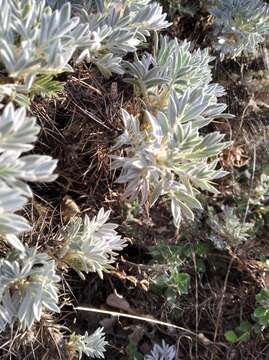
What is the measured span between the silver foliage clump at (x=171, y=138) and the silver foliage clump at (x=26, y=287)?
34 centimetres

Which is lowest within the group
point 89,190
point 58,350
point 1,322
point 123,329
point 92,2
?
point 123,329

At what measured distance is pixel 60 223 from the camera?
178 cm

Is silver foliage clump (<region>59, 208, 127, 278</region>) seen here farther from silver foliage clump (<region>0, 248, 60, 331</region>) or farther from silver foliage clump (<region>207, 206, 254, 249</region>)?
silver foliage clump (<region>207, 206, 254, 249</region>)

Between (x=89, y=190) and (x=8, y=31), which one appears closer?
(x=8, y=31)

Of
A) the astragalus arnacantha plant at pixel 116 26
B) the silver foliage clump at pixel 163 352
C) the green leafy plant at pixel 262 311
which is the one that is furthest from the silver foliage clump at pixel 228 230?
the astragalus arnacantha plant at pixel 116 26

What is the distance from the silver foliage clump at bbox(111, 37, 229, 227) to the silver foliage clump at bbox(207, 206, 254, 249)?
0.55m

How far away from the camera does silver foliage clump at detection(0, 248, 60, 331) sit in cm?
147

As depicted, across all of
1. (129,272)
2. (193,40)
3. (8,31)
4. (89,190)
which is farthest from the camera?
(193,40)

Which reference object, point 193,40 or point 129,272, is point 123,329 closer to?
point 129,272

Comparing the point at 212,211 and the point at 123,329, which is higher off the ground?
the point at 212,211

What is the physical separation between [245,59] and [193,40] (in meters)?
0.25

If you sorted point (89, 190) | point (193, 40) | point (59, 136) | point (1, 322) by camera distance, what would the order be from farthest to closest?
1. point (193, 40)
2. point (89, 190)
3. point (59, 136)
4. point (1, 322)

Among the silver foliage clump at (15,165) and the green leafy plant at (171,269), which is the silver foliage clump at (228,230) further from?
the silver foliage clump at (15,165)

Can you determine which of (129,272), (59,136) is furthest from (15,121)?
(129,272)
